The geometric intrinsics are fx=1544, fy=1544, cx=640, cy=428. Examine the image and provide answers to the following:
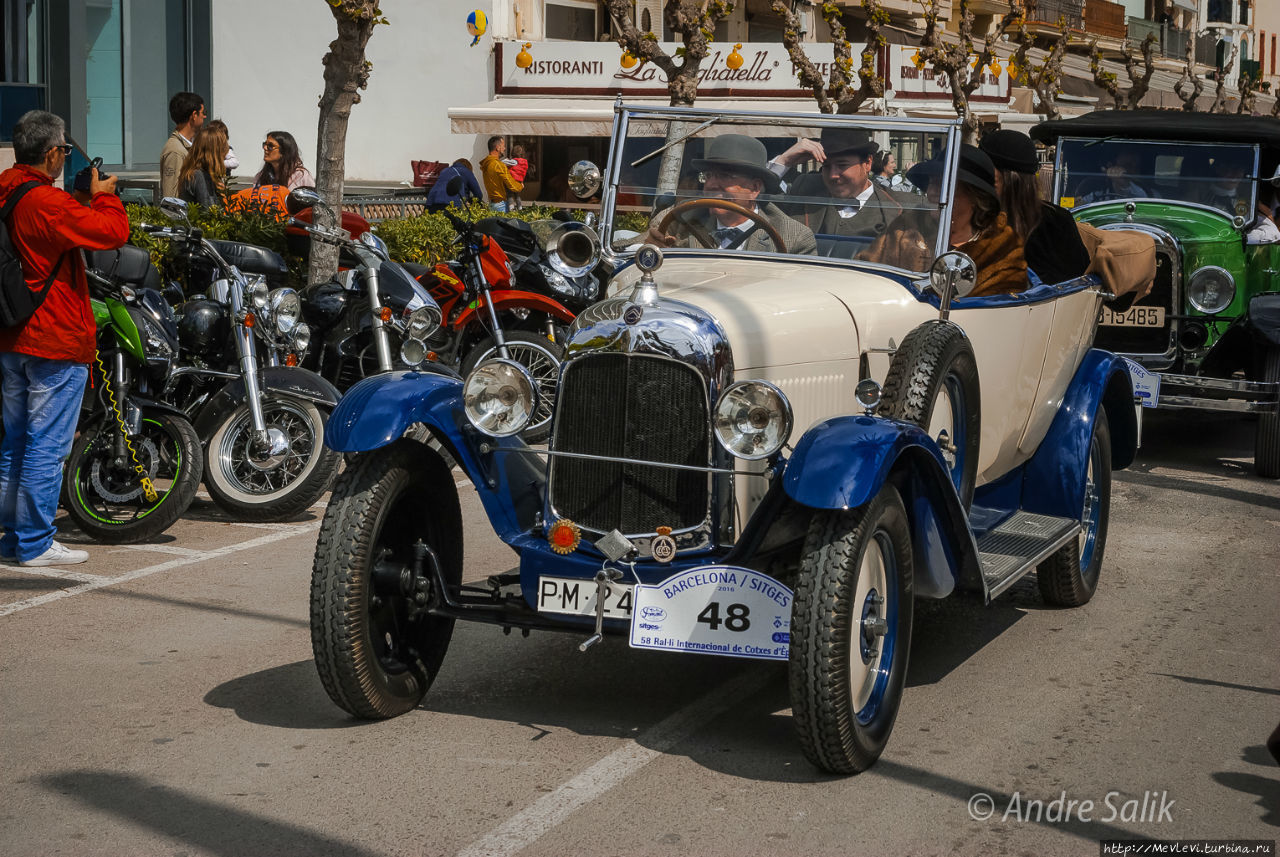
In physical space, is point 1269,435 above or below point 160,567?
above

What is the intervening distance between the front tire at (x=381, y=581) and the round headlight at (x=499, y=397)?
24cm

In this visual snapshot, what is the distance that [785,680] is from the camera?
5.21m

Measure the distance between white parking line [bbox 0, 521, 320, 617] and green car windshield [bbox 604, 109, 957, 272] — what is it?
252 centimetres

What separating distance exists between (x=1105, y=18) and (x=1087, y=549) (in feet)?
158

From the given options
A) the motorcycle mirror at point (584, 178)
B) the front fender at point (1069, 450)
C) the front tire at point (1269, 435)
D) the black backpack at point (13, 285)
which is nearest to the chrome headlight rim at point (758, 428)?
the motorcycle mirror at point (584, 178)

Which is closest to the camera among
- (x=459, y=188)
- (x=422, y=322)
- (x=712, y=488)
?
(x=712, y=488)

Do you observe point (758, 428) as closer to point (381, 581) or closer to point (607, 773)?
point (607, 773)

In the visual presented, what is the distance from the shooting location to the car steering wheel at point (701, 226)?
5.58 m

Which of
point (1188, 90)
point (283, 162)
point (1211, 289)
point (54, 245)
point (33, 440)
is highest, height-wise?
point (1188, 90)

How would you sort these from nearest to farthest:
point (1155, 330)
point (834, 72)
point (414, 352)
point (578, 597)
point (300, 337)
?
point (578, 597)
point (414, 352)
point (300, 337)
point (1155, 330)
point (834, 72)

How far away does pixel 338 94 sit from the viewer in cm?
1086

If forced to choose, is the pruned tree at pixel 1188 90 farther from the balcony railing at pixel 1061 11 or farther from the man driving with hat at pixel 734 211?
the man driving with hat at pixel 734 211

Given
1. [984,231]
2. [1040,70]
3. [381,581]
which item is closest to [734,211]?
[984,231]

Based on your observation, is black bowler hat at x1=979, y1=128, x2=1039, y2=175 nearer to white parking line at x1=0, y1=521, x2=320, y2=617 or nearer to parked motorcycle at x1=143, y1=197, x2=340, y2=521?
parked motorcycle at x1=143, y1=197, x2=340, y2=521
